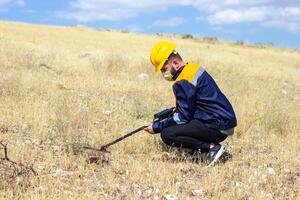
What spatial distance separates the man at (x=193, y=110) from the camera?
A: 20.2ft

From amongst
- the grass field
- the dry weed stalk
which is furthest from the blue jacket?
the dry weed stalk

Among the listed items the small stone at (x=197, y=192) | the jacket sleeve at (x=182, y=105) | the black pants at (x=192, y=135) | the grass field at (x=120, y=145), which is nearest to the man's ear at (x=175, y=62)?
the jacket sleeve at (x=182, y=105)

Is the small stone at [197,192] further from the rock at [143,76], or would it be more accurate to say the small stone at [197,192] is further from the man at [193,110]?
the rock at [143,76]

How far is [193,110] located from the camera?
6.35 m

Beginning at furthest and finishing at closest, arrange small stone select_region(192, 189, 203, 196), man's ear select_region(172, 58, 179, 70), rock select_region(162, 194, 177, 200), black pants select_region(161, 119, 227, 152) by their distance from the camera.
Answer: black pants select_region(161, 119, 227, 152) → man's ear select_region(172, 58, 179, 70) → small stone select_region(192, 189, 203, 196) → rock select_region(162, 194, 177, 200)

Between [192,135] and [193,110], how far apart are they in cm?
31

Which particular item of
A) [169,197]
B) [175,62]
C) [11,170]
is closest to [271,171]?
[169,197]

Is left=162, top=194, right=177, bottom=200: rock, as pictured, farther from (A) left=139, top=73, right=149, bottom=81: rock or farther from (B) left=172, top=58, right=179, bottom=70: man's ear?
(A) left=139, top=73, right=149, bottom=81: rock

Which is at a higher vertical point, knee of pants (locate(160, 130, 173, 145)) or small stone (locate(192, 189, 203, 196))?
knee of pants (locate(160, 130, 173, 145))

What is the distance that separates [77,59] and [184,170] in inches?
441

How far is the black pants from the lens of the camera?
6.40 m

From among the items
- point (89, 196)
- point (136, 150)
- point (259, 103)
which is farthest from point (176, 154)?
point (259, 103)

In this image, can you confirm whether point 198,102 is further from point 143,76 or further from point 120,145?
point 143,76

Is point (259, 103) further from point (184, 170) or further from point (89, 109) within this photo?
point (184, 170)
